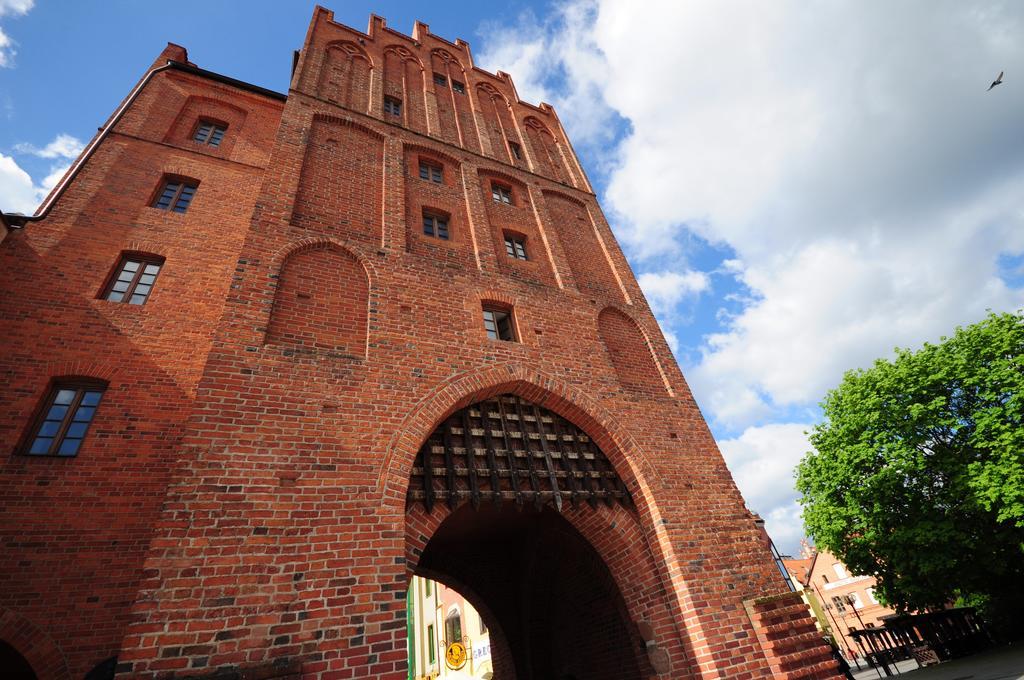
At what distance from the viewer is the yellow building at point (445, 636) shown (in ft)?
53.5

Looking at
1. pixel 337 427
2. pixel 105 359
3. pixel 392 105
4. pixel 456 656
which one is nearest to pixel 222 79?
pixel 392 105

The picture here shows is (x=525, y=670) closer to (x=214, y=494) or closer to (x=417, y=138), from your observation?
(x=214, y=494)

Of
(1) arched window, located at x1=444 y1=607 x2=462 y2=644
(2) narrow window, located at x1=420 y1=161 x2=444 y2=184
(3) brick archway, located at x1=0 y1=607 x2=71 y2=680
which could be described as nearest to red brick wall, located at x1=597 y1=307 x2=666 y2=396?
(2) narrow window, located at x1=420 y1=161 x2=444 y2=184

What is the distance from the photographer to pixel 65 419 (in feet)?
19.7

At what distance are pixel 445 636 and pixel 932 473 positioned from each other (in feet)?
60.5

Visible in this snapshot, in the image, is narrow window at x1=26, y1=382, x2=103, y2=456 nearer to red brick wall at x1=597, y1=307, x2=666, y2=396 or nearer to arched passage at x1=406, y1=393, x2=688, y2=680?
arched passage at x1=406, y1=393, x2=688, y2=680

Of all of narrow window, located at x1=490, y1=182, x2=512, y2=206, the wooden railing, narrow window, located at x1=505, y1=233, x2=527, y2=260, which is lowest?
the wooden railing

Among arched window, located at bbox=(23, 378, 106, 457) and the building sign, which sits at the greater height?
arched window, located at bbox=(23, 378, 106, 457)

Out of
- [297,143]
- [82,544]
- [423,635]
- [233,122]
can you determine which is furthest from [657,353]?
[423,635]

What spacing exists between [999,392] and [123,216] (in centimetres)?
Result: 2040

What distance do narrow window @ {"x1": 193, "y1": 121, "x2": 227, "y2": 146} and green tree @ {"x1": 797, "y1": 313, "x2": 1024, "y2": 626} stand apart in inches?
763

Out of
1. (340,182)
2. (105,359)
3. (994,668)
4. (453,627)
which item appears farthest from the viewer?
(453,627)

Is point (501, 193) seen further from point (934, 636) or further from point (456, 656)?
point (934, 636)

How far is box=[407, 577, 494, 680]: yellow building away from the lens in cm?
1630
